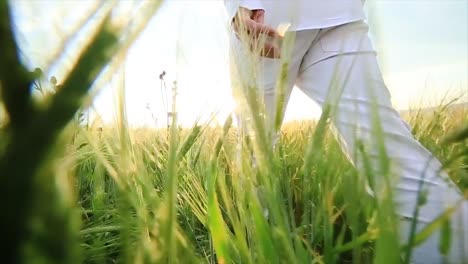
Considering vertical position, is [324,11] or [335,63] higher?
[324,11]

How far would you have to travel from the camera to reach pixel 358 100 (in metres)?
1.16

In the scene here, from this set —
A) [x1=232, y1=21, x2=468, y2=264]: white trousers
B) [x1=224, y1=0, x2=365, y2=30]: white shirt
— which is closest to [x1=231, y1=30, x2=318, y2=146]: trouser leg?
[x1=232, y1=21, x2=468, y2=264]: white trousers

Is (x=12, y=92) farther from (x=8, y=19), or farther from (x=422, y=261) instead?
(x=422, y=261)

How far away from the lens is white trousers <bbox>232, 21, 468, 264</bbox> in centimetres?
58

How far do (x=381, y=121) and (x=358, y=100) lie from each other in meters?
0.51

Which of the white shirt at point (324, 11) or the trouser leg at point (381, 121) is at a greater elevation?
the white shirt at point (324, 11)

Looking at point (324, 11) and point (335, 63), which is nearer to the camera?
point (335, 63)

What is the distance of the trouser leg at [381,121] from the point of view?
691 millimetres

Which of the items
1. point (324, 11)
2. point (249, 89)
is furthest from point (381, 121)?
point (324, 11)

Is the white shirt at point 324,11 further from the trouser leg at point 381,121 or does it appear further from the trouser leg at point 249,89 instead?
the trouser leg at point 249,89

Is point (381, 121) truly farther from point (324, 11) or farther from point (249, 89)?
point (324, 11)

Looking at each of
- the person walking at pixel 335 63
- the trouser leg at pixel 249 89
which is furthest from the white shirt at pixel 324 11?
the trouser leg at pixel 249 89

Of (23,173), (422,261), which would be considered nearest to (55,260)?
(23,173)

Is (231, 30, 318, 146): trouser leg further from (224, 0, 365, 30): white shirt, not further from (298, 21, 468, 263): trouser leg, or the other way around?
(224, 0, 365, 30): white shirt
